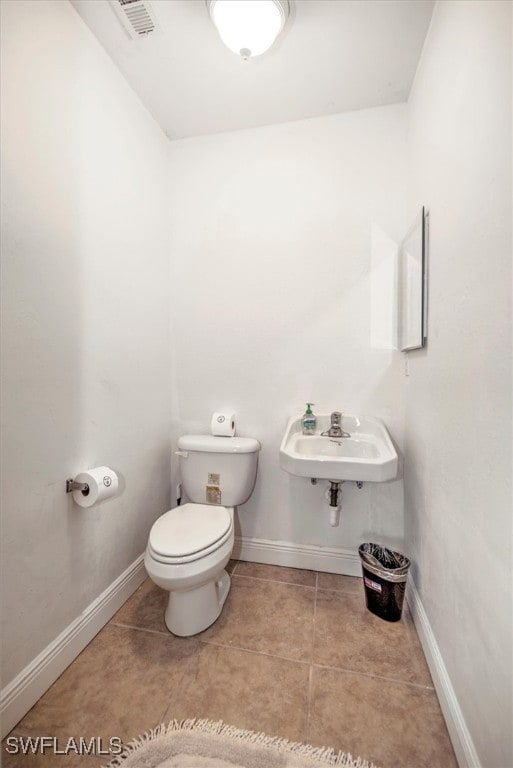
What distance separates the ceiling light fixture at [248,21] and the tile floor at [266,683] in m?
2.35

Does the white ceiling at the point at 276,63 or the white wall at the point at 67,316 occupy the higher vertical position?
the white ceiling at the point at 276,63

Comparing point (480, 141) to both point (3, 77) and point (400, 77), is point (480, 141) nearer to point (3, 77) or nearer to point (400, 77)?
point (400, 77)

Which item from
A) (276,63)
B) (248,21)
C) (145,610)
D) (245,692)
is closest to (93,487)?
(145,610)

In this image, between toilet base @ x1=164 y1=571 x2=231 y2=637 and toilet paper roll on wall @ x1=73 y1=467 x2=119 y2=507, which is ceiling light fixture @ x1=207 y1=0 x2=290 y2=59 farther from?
toilet base @ x1=164 y1=571 x2=231 y2=637

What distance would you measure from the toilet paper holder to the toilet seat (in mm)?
328

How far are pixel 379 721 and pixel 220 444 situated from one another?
44.4 inches

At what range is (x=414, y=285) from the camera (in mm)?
1332

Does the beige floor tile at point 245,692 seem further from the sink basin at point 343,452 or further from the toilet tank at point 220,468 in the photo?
the sink basin at point 343,452

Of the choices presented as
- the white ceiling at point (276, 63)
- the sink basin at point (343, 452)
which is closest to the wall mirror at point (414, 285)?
the sink basin at point (343, 452)

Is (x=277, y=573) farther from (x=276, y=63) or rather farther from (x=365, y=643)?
(x=276, y=63)

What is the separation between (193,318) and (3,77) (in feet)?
3.59

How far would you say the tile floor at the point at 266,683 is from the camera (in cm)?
92

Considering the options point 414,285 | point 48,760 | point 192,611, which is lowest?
point 48,760

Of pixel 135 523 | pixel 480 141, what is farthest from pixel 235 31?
pixel 135 523
